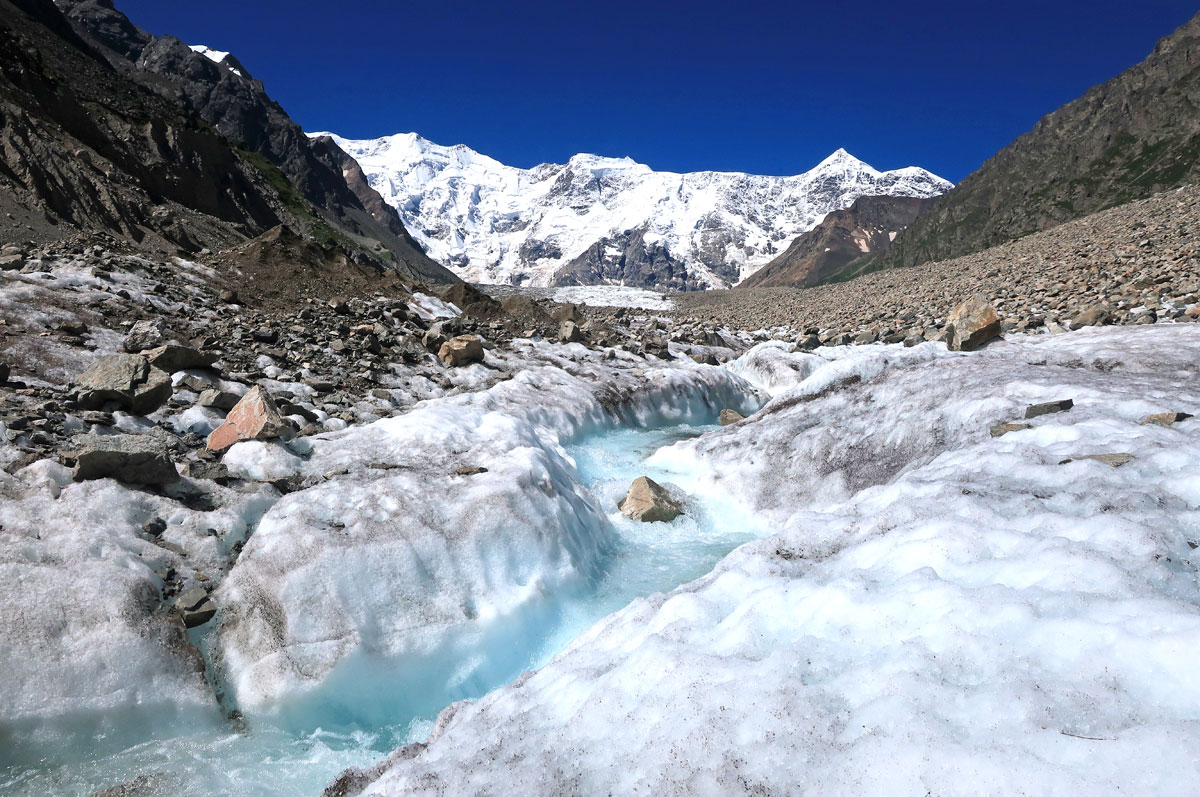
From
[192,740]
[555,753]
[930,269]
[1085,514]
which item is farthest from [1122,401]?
[930,269]

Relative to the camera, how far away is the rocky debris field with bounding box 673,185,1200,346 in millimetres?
15023

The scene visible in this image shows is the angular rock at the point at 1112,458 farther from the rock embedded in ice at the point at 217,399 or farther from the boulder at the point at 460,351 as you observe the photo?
the boulder at the point at 460,351

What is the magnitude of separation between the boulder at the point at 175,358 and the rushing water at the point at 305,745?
7.70 metres

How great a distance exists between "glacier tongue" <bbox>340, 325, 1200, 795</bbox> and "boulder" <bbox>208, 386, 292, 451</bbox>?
6037mm

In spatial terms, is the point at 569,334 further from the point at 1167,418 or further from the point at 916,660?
the point at 916,660

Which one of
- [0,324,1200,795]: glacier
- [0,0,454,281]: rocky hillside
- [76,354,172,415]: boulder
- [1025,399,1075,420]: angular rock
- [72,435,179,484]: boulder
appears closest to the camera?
[0,324,1200,795]: glacier

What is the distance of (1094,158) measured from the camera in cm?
10331

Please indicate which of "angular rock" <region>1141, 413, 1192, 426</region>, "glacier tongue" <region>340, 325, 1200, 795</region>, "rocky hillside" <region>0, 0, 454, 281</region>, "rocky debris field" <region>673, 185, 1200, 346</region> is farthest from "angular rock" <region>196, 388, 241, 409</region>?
"rocky debris field" <region>673, 185, 1200, 346</region>

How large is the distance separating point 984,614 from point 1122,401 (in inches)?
227

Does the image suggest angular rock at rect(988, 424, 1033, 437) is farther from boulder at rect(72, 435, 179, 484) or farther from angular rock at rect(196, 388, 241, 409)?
angular rock at rect(196, 388, 241, 409)

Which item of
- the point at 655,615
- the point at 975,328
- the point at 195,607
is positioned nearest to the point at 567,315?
the point at 975,328

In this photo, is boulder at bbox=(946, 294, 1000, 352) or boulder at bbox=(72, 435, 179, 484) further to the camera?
boulder at bbox=(946, 294, 1000, 352)

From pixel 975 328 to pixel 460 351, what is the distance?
512 inches

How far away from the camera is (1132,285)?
1636 centimetres
